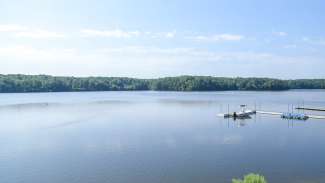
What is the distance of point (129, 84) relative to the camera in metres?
159

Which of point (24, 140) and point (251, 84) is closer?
point (24, 140)

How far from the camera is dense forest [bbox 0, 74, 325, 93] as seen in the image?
124 meters

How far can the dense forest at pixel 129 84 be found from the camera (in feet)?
407

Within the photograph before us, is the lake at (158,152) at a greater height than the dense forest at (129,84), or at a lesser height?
lesser

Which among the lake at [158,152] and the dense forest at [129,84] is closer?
the lake at [158,152]

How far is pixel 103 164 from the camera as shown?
21.5 metres

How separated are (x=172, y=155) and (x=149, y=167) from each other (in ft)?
10.6

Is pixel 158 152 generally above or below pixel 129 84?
below

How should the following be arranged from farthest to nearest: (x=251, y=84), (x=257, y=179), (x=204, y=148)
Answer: (x=251, y=84), (x=204, y=148), (x=257, y=179)

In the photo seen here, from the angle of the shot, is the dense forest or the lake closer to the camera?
the lake

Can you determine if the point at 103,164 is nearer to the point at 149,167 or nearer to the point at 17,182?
the point at 149,167

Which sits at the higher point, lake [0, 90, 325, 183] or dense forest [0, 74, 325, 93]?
dense forest [0, 74, 325, 93]

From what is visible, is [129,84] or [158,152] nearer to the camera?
[158,152]

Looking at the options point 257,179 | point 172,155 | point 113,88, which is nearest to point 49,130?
point 172,155
